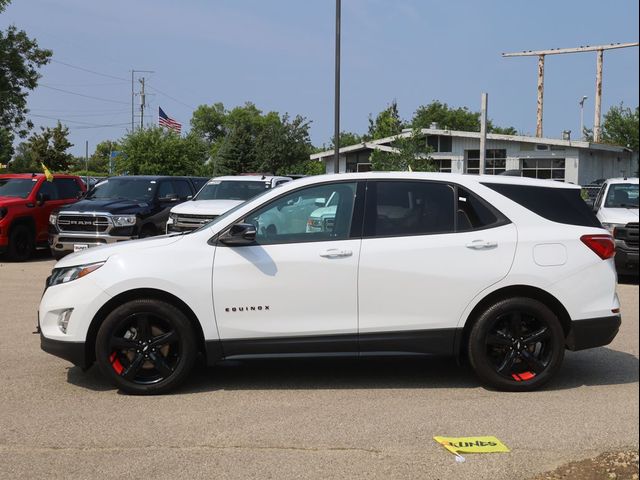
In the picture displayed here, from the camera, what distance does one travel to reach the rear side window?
5762mm

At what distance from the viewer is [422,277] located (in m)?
5.52

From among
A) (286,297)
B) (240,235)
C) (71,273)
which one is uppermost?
(240,235)

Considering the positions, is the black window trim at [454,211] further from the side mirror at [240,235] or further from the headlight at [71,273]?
the headlight at [71,273]

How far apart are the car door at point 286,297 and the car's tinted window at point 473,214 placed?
90 centimetres

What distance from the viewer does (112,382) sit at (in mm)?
5562

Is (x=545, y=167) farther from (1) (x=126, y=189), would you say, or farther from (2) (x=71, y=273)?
(2) (x=71, y=273)

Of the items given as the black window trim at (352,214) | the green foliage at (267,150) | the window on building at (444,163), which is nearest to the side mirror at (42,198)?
the black window trim at (352,214)

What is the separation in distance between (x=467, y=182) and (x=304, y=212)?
1391 mm

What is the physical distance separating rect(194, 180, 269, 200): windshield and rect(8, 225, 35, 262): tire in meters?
3.86

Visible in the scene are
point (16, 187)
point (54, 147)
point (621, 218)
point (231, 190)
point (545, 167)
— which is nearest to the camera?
point (621, 218)

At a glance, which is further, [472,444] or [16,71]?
[16,71]

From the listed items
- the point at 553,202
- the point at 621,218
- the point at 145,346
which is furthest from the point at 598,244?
the point at 621,218

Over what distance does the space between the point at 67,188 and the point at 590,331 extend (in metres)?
13.9

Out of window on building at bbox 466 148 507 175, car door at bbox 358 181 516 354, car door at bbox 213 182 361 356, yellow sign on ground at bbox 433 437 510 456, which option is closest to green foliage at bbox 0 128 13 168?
window on building at bbox 466 148 507 175
